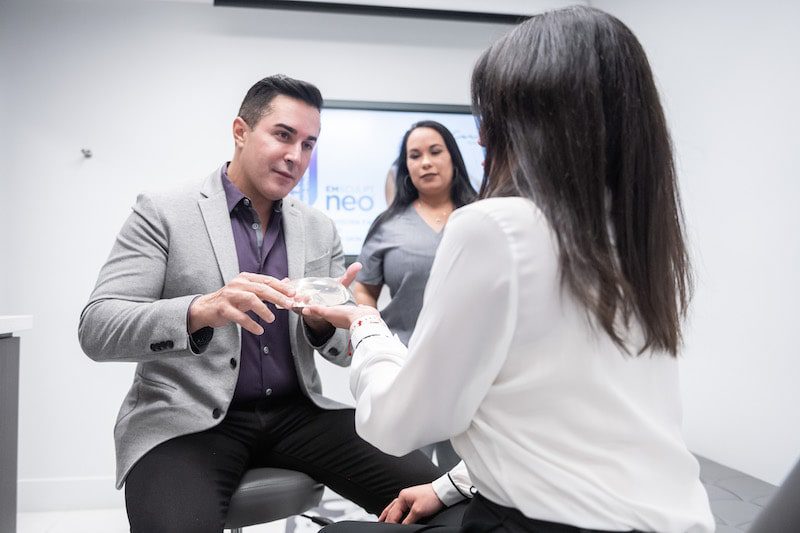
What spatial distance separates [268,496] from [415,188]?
1.41 metres

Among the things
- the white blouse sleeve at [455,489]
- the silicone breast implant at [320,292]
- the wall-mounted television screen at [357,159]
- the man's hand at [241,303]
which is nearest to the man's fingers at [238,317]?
the man's hand at [241,303]

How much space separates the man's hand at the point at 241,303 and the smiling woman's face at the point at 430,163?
46.4 inches

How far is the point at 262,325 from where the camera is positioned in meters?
1.46

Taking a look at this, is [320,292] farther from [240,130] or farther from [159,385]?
[240,130]

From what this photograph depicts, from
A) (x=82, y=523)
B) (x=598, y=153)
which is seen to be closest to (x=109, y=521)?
(x=82, y=523)

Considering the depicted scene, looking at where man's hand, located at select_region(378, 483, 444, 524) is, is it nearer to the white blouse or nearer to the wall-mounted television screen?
the white blouse

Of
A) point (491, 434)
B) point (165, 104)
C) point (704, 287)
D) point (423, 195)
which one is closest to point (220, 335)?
point (491, 434)

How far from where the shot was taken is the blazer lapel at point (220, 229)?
1382 mm

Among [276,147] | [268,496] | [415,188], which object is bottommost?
[268,496]

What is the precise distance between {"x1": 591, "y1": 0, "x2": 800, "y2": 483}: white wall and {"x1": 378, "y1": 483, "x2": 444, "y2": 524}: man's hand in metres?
1.69

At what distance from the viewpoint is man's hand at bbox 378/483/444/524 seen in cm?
105

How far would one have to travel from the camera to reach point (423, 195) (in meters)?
2.31

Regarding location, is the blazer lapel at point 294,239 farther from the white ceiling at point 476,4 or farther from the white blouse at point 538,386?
the white ceiling at point 476,4

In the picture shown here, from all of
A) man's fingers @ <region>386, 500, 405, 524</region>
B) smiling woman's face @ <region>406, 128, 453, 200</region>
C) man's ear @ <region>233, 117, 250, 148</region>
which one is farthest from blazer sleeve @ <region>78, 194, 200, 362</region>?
smiling woman's face @ <region>406, 128, 453, 200</region>
